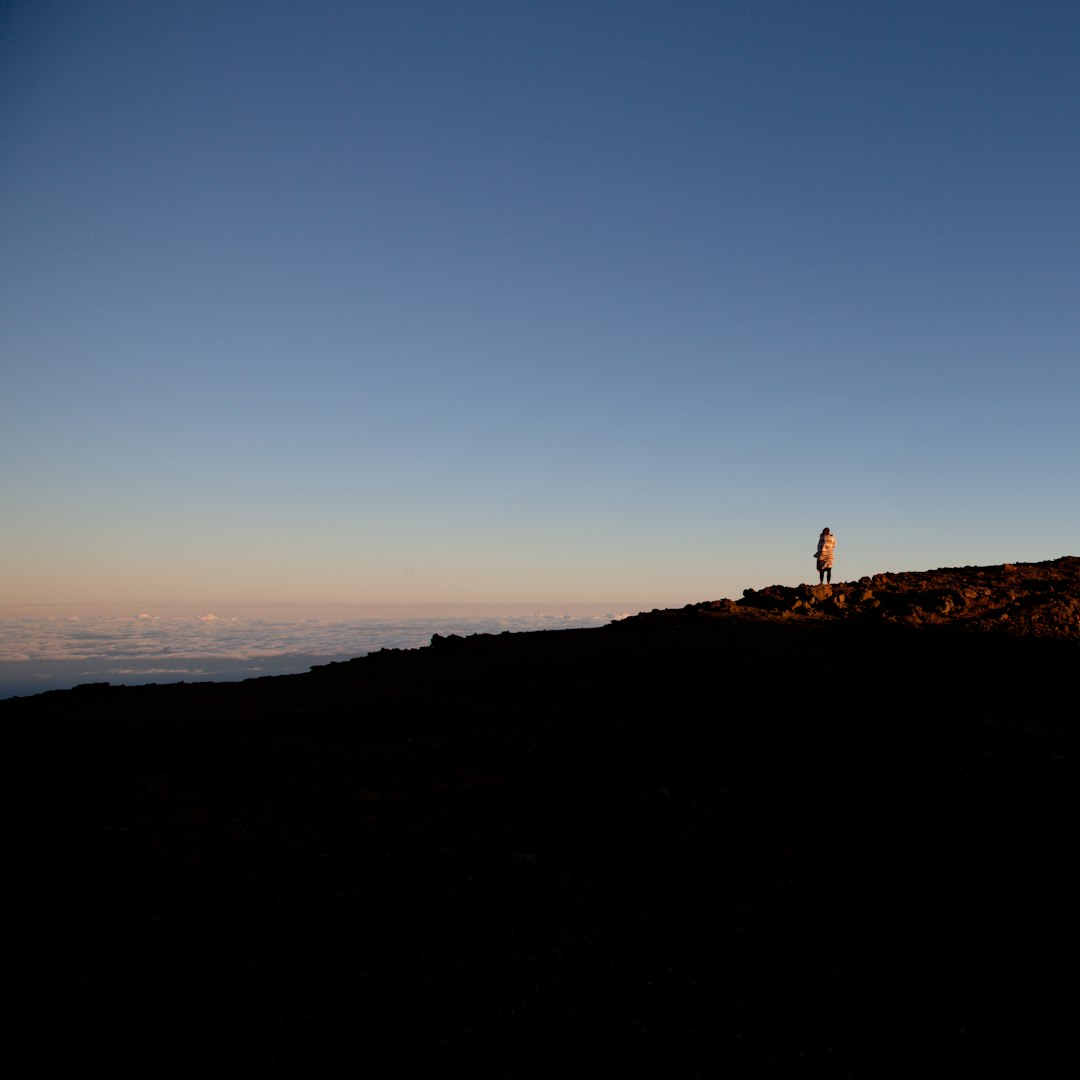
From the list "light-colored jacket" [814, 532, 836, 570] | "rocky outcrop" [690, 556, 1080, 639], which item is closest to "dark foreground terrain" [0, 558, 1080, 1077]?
"rocky outcrop" [690, 556, 1080, 639]

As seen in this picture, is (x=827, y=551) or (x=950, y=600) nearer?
(x=950, y=600)

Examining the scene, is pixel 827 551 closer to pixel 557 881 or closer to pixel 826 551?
pixel 826 551

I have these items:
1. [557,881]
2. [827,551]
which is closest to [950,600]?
[827,551]

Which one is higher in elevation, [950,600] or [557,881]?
[950,600]

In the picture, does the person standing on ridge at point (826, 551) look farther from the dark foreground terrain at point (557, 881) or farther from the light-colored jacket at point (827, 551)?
the dark foreground terrain at point (557, 881)

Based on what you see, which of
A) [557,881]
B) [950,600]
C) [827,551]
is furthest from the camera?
[827,551]

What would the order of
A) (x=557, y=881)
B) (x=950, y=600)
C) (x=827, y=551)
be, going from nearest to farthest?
(x=557, y=881) < (x=950, y=600) < (x=827, y=551)

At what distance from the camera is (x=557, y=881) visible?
396 inches

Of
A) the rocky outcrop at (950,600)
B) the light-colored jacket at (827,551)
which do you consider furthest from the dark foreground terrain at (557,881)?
the light-colored jacket at (827,551)

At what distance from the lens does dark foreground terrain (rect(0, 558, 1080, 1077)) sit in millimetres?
7117

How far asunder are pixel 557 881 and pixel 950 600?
2283 cm

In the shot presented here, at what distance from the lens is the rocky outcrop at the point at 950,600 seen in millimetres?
25422

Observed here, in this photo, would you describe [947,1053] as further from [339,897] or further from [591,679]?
[591,679]

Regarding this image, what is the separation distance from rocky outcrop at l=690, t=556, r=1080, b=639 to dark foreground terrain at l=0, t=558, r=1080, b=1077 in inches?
261
